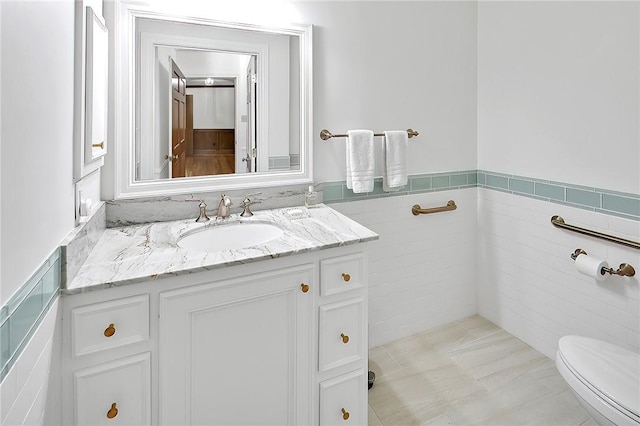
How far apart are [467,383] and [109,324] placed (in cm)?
170

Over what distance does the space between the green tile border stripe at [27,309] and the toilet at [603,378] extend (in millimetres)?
1647

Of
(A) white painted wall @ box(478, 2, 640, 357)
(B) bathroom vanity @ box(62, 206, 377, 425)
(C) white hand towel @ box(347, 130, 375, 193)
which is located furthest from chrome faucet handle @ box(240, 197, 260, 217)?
(A) white painted wall @ box(478, 2, 640, 357)

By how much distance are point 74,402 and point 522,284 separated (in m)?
2.24

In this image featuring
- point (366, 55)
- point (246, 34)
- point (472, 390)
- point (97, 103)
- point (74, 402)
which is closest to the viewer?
point (74, 402)

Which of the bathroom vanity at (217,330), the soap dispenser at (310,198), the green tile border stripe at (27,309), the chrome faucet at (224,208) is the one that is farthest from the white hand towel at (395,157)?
the green tile border stripe at (27,309)

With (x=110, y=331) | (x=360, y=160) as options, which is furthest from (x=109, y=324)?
(x=360, y=160)

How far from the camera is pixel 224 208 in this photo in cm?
171

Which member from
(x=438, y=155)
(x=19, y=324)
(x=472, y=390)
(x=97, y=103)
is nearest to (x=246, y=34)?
(x=97, y=103)

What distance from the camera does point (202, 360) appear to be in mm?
1258

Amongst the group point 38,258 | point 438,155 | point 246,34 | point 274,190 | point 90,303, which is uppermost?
point 246,34

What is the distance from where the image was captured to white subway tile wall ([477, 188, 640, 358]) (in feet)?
5.89

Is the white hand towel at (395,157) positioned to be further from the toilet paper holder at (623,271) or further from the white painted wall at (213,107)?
the toilet paper holder at (623,271)

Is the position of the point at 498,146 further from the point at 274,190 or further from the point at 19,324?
the point at 19,324

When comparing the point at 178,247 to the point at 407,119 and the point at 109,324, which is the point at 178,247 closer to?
the point at 109,324
